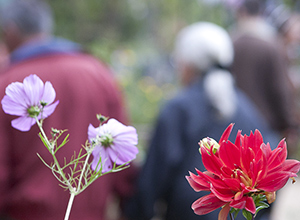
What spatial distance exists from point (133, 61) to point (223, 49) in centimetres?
393

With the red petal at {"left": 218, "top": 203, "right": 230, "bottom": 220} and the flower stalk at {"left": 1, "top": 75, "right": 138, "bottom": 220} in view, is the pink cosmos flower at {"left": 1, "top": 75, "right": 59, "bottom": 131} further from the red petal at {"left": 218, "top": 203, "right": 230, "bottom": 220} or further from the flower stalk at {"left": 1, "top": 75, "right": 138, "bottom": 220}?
the red petal at {"left": 218, "top": 203, "right": 230, "bottom": 220}

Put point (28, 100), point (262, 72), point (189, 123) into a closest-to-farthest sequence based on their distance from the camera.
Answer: point (28, 100), point (189, 123), point (262, 72)

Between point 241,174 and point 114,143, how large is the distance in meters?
0.17

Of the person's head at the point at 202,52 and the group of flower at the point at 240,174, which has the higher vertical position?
the person's head at the point at 202,52

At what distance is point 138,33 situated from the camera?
10641 millimetres

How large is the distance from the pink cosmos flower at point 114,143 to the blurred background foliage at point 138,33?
3.32 meters

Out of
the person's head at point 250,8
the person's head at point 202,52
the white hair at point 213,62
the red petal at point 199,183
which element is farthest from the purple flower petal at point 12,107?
the person's head at point 250,8

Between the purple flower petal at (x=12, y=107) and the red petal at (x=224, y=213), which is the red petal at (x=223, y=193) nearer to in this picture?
the red petal at (x=224, y=213)

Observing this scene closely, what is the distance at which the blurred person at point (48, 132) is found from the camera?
6.22 ft

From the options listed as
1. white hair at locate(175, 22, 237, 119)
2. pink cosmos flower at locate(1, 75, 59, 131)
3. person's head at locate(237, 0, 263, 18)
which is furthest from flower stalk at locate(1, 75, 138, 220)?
person's head at locate(237, 0, 263, 18)

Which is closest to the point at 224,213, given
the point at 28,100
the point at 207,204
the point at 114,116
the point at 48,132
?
the point at 207,204

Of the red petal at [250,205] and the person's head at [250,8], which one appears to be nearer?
the red petal at [250,205]

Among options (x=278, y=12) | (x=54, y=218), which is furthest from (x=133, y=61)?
(x=54, y=218)

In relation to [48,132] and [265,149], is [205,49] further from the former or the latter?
[265,149]
